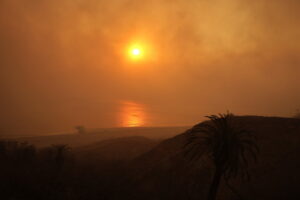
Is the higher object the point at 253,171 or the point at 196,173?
the point at 253,171

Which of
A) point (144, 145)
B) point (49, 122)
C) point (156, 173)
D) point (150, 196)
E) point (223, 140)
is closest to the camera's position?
point (223, 140)

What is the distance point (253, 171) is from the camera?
34.4 m

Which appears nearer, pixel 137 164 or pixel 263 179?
pixel 263 179

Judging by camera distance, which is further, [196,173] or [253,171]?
[196,173]

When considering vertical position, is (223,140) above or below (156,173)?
above

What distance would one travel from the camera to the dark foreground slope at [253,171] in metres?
31.8

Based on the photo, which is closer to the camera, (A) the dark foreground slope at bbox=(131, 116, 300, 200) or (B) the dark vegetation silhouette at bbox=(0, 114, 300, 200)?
(B) the dark vegetation silhouette at bbox=(0, 114, 300, 200)

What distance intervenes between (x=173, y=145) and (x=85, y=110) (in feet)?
519

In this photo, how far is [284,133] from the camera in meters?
40.4

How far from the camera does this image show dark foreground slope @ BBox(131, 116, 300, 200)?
3177 centimetres

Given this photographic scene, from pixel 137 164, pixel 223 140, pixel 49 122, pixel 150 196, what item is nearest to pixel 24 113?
pixel 49 122

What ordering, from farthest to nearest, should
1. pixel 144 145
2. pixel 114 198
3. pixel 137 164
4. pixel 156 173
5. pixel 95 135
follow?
pixel 95 135 → pixel 144 145 → pixel 137 164 → pixel 156 173 → pixel 114 198

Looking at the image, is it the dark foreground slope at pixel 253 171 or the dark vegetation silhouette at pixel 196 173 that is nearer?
the dark vegetation silhouette at pixel 196 173

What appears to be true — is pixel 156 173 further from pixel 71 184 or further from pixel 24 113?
pixel 24 113
